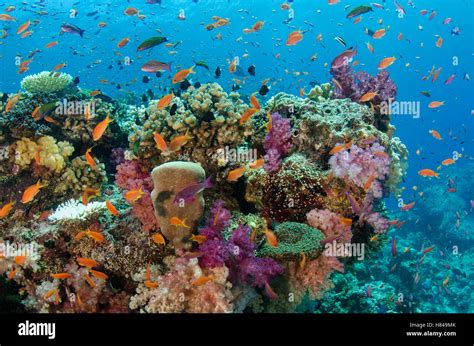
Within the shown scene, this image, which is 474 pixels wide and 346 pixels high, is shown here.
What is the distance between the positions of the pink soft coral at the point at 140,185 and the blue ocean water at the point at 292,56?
324 centimetres

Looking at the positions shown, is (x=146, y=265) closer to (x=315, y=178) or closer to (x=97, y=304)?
(x=97, y=304)

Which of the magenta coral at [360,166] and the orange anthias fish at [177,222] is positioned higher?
the magenta coral at [360,166]

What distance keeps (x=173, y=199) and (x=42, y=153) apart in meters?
3.74

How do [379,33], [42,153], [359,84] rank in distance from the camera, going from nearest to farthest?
1. [42,153]
2. [359,84]
3. [379,33]

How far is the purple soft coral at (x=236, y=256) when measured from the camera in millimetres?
4543

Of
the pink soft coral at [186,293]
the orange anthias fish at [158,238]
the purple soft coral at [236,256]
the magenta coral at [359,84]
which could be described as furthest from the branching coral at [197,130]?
the magenta coral at [359,84]

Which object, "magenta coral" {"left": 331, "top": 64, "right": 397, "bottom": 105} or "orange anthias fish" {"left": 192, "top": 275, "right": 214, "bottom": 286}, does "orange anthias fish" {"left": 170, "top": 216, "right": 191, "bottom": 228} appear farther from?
"magenta coral" {"left": 331, "top": 64, "right": 397, "bottom": 105}

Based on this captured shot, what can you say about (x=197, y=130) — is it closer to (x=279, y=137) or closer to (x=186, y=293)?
(x=279, y=137)

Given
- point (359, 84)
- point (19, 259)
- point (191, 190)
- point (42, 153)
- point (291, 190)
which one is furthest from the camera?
point (359, 84)

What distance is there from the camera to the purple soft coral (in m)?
4.54

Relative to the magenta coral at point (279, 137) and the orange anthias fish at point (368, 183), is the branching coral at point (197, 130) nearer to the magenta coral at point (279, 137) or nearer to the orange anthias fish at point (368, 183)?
the magenta coral at point (279, 137)

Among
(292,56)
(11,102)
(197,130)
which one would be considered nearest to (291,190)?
(197,130)

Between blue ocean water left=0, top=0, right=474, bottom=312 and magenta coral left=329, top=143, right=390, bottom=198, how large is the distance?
266 cm

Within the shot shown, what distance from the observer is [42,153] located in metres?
6.68
